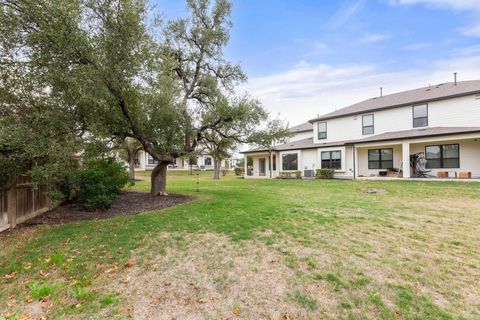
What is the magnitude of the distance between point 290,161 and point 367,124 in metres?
7.37

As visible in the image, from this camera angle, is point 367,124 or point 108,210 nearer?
point 108,210

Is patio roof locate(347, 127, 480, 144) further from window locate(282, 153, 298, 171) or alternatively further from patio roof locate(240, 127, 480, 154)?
window locate(282, 153, 298, 171)

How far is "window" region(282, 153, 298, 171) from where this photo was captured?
907 inches

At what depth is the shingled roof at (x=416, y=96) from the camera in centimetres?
1606

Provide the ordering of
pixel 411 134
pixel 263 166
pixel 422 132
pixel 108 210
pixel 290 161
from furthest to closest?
1. pixel 263 166
2. pixel 290 161
3. pixel 411 134
4. pixel 422 132
5. pixel 108 210

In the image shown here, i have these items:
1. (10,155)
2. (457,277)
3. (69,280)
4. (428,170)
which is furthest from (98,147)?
(428,170)

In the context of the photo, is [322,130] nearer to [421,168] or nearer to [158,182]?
[421,168]

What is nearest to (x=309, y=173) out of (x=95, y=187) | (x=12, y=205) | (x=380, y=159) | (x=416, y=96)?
(x=380, y=159)

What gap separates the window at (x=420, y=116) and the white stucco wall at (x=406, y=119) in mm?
210

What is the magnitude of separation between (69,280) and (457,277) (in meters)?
6.04

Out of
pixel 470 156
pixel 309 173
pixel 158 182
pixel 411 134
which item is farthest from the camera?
pixel 309 173

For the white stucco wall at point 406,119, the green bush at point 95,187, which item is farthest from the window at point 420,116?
the green bush at point 95,187

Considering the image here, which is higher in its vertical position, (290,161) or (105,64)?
(105,64)

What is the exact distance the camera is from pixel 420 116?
17.5 meters
